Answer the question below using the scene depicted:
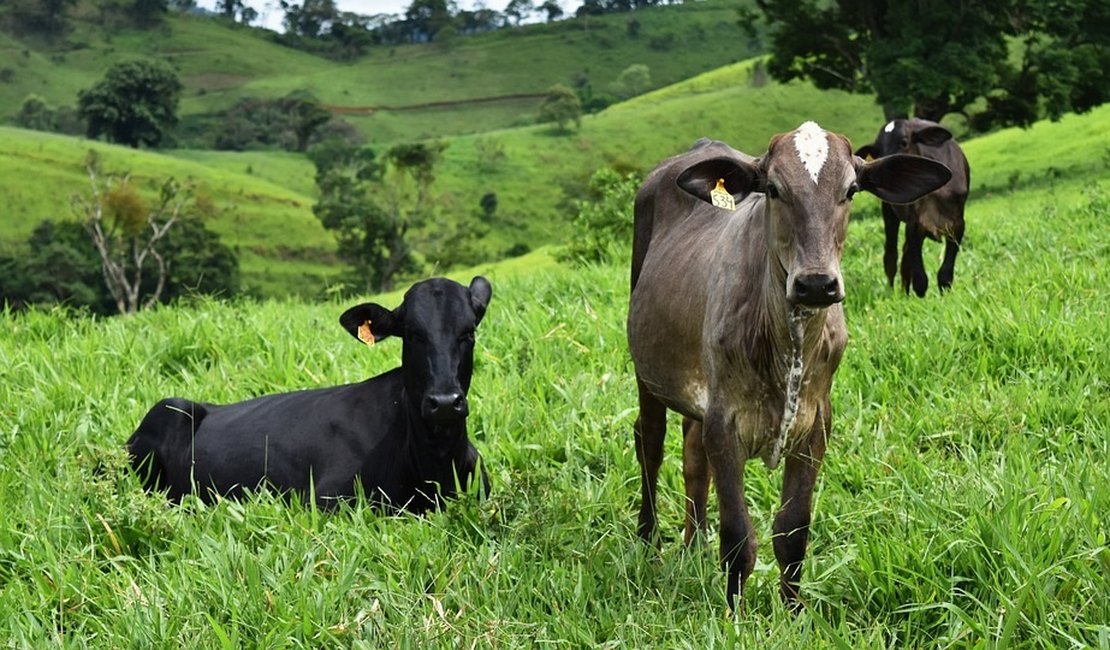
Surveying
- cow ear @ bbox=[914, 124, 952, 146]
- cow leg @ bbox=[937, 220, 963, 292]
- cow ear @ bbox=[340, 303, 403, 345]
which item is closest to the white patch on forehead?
cow ear @ bbox=[340, 303, 403, 345]

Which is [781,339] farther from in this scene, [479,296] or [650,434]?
[479,296]

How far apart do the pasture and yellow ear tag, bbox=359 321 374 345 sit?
99 cm

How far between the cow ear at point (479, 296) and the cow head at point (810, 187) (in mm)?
2092

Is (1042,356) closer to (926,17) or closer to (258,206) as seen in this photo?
(926,17)

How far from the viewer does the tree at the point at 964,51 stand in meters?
28.1

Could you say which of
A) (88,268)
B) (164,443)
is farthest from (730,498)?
(88,268)

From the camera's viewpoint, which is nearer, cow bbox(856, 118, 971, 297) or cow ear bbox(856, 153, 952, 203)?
cow ear bbox(856, 153, 952, 203)

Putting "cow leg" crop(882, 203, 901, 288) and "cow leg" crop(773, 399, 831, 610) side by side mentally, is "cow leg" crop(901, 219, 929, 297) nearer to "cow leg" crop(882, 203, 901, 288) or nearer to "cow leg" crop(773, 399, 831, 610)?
"cow leg" crop(882, 203, 901, 288)

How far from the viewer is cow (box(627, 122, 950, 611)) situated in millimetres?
3889

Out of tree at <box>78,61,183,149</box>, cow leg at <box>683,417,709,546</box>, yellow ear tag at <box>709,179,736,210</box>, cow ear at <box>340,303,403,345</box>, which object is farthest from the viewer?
tree at <box>78,61,183,149</box>

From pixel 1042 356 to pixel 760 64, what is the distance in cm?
10510

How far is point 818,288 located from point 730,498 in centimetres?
100

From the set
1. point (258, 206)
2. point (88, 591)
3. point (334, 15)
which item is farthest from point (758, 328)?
point (334, 15)

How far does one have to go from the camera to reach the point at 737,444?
14.0 feet
